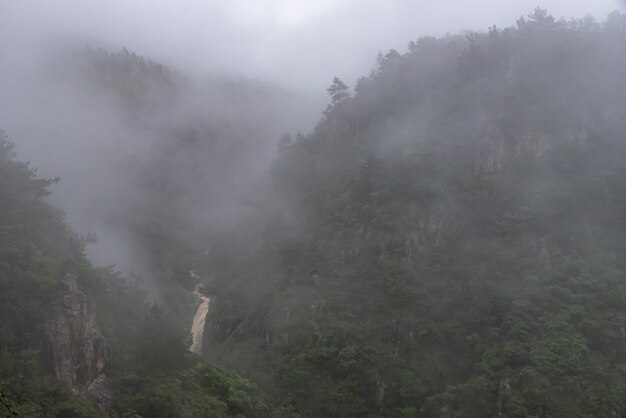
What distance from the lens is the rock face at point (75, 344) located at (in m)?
29.5

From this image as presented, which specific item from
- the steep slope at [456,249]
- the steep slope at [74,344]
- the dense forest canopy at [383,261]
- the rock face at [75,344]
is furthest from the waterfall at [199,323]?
the rock face at [75,344]

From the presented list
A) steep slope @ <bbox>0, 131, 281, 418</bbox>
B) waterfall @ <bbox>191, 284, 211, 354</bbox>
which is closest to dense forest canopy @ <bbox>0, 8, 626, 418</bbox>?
steep slope @ <bbox>0, 131, 281, 418</bbox>

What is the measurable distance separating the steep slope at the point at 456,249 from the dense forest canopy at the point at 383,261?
0.19 m

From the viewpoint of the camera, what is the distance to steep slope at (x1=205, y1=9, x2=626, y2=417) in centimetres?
4081

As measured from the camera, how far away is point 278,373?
150 ft

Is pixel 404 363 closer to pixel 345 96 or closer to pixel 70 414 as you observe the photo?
pixel 70 414

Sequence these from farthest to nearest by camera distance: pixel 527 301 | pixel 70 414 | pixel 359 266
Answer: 1. pixel 359 266
2. pixel 527 301
3. pixel 70 414

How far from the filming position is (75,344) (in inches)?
1209

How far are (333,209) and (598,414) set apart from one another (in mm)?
33130

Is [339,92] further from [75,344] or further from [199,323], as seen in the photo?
[75,344]

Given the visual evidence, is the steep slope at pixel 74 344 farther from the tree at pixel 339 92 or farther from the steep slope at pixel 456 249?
the tree at pixel 339 92

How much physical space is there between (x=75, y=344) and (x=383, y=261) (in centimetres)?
2934

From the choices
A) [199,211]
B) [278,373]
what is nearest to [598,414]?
[278,373]

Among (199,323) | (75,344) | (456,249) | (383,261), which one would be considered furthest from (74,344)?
(456,249)
